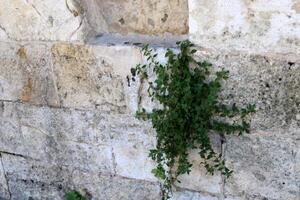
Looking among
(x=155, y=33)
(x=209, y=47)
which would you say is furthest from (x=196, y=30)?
(x=155, y=33)

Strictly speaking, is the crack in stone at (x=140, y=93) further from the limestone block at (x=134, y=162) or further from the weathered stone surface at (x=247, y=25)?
the weathered stone surface at (x=247, y=25)

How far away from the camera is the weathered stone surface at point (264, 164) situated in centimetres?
216

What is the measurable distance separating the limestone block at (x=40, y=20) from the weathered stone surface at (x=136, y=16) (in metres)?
0.09

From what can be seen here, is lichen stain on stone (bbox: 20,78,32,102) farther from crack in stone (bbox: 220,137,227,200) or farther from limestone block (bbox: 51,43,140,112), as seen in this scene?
crack in stone (bbox: 220,137,227,200)

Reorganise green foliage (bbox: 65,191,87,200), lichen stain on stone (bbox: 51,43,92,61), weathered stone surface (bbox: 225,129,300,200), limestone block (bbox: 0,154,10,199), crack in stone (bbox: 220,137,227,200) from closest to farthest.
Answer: weathered stone surface (bbox: 225,129,300,200) < crack in stone (bbox: 220,137,227,200) < lichen stain on stone (bbox: 51,43,92,61) < green foliage (bbox: 65,191,87,200) < limestone block (bbox: 0,154,10,199)

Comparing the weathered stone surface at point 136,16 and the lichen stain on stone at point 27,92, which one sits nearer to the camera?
the weathered stone surface at point 136,16

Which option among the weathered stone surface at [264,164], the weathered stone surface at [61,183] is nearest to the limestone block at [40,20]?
the weathered stone surface at [61,183]

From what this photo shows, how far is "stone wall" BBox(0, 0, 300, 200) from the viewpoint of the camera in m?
2.05

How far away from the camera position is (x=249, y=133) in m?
2.21

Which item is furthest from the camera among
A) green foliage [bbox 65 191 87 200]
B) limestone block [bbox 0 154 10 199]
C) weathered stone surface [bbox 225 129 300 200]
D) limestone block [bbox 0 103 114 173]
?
limestone block [bbox 0 154 10 199]

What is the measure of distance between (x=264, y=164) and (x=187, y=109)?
1.59ft

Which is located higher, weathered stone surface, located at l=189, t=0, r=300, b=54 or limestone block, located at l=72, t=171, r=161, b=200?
weathered stone surface, located at l=189, t=0, r=300, b=54

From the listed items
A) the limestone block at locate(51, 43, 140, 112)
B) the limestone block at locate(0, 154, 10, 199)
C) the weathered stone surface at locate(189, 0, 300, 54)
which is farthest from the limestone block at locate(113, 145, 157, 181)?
the limestone block at locate(0, 154, 10, 199)

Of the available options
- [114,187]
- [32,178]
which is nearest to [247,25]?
[114,187]
